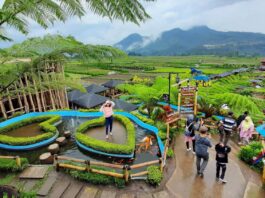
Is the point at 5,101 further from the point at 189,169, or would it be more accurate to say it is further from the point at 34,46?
the point at 189,169

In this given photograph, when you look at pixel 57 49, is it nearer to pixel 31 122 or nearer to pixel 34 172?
pixel 34 172

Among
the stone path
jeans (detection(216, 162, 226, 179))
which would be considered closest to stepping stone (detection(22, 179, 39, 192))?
the stone path

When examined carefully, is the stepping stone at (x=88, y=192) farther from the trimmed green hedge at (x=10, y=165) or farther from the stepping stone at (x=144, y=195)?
the trimmed green hedge at (x=10, y=165)

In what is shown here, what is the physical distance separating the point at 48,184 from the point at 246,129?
6.91 m

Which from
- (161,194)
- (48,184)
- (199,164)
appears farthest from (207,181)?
(48,184)

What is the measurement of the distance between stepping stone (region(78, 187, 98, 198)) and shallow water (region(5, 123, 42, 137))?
18.6 ft

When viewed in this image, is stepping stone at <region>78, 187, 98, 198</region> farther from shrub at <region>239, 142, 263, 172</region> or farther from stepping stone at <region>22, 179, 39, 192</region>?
shrub at <region>239, 142, 263, 172</region>

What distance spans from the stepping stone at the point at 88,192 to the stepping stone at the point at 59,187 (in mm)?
559

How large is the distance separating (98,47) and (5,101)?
12.2 meters

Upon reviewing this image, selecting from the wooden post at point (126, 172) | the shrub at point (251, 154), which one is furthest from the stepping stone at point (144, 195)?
the shrub at point (251, 154)

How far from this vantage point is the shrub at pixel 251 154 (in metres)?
6.55

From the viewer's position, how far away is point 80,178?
244 inches

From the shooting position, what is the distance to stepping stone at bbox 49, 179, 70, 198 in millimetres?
5686

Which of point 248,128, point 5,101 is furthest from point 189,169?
point 5,101
